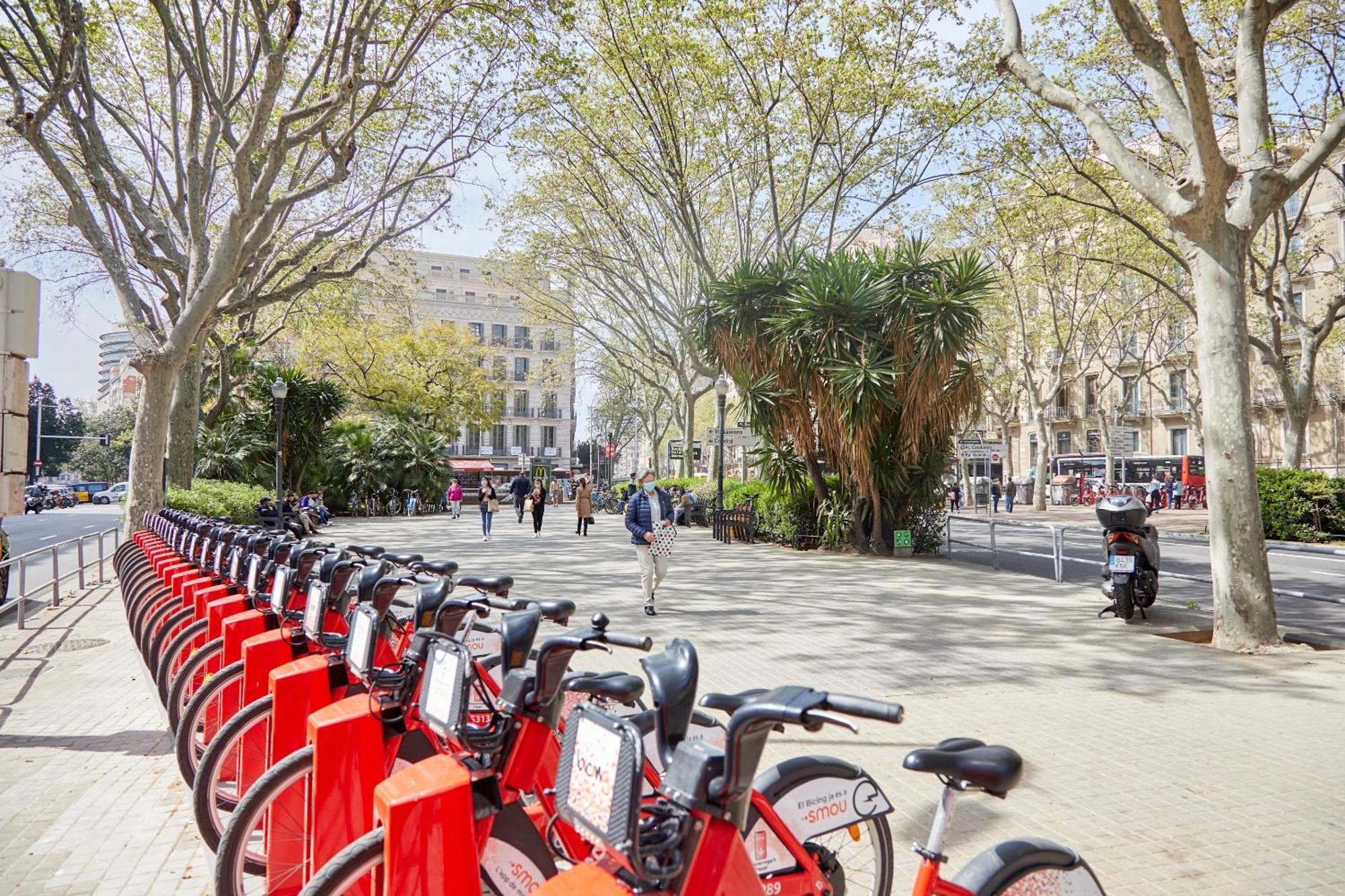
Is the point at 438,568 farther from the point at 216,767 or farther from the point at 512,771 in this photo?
the point at 512,771

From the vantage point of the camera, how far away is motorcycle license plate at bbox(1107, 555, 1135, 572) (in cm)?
868

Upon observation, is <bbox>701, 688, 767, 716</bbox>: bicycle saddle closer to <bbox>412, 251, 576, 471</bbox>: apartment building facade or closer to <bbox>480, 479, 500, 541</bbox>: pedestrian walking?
<bbox>480, 479, 500, 541</bbox>: pedestrian walking

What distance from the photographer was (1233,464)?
24.3 feet

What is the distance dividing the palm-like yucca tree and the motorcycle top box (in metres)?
6.05

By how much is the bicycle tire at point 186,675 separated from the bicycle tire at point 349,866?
246 cm

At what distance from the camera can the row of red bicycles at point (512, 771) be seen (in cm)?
181

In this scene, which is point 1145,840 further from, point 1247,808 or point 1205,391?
point 1205,391

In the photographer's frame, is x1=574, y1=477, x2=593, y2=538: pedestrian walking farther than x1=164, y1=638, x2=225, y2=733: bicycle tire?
Yes

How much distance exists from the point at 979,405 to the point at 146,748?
13903mm

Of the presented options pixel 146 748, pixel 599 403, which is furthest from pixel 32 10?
pixel 599 403

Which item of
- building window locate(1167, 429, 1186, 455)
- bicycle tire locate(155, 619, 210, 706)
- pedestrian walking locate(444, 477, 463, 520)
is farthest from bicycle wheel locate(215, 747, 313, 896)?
building window locate(1167, 429, 1186, 455)

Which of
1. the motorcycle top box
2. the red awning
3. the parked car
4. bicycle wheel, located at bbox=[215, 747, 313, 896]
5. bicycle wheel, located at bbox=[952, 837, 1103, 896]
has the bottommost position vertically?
the parked car

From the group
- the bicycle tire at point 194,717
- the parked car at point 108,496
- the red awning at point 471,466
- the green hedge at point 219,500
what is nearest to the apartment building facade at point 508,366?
the red awning at point 471,466

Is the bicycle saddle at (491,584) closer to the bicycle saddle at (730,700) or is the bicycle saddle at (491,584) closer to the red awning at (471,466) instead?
the bicycle saddle at (730,700)
